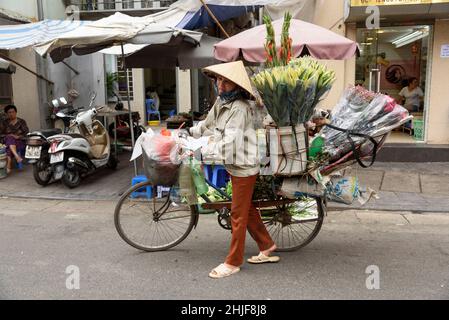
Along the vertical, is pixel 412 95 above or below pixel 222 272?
above

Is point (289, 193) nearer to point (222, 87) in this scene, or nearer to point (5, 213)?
point (222, 87)

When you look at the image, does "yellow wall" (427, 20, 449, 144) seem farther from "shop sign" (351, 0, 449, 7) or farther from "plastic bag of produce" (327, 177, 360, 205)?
"plastic bag of produce" (327, 177, 360, 205)

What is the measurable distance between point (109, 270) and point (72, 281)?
0.34 metres

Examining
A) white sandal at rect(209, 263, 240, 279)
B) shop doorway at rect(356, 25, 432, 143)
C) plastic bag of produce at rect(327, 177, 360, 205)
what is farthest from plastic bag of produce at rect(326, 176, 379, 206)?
shop doorway at rect(356, 25, 432, 143)

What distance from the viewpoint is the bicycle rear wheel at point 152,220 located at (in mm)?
4281

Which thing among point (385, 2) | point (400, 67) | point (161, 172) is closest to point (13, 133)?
point (161, 172)

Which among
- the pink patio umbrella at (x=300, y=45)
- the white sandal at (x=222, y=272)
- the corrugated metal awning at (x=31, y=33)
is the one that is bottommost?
the white sandal at (x=222, y=272)

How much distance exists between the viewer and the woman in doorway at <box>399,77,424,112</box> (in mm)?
9281

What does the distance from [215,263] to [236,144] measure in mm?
1212

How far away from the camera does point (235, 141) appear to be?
3.60 m

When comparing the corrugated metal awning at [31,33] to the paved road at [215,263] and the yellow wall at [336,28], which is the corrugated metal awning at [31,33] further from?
the yellow wall at [336,28]

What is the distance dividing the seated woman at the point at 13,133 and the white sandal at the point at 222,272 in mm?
6235

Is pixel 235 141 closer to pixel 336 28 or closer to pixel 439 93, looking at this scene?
pixel 336 28

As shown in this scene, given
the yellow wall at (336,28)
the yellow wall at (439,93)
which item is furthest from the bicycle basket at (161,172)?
the yellow wall at (439,93)
